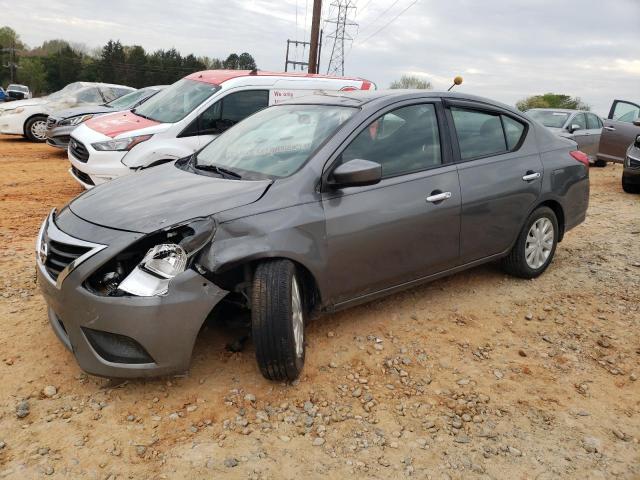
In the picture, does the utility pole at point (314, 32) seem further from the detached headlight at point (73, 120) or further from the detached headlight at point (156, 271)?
the detached headlight at point (156, 271)

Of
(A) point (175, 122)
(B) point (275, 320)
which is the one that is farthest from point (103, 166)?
(B) point (275, 320)

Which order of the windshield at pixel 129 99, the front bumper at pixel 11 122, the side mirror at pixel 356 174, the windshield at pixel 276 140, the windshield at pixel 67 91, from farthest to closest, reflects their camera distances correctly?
the windshield at pixel 67 91 < the front bumper at pixel 11 122 < the windshield at pixel 129 99 < the windshield at pixel 276 140 < the side mirror at pixel 356 174

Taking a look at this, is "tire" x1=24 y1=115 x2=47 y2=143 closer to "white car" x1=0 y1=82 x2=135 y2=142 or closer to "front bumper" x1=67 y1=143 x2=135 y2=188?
"white car" x1=0 y1=82 x2=135 y2=142

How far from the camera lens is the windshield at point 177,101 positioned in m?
7.18

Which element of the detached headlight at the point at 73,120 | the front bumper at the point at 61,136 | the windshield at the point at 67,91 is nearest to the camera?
the front bumper at the point at 61,136

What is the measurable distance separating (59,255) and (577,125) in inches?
484

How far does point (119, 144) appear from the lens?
6.95 metres

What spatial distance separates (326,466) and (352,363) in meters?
0.93

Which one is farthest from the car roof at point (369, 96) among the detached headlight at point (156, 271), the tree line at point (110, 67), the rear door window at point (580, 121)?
the tree line at point (110, 67)

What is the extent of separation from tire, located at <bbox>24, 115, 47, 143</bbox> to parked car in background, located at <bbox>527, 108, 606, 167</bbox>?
11.6 metres

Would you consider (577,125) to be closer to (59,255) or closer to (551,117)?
(551,117)

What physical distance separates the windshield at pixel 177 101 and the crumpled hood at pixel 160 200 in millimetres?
3713

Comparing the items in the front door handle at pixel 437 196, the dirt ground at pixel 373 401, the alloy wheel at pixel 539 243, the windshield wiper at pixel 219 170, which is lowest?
the dirt ground at pixel 373 401

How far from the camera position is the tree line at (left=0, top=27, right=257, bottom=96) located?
228 ft
